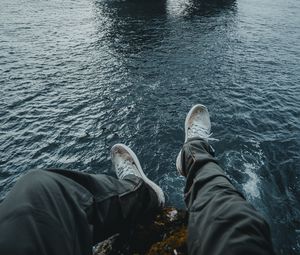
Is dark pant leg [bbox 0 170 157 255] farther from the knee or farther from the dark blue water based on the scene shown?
the dark blue water

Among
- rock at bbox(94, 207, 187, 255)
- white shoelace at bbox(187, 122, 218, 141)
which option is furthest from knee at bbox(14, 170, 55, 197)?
white shoelace at bbox(187, 122, 218, 141)

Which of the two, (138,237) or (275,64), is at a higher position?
(138,237)

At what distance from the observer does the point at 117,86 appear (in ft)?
43.3

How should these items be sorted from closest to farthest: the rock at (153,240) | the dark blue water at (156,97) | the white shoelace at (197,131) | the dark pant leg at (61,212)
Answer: the dark pant leg at (61,212) < the rock at (153,240) < the white shoelace at (197,131) < the dark blue water at (156,97)

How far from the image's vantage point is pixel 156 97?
12289mm

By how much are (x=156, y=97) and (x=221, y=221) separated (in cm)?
935

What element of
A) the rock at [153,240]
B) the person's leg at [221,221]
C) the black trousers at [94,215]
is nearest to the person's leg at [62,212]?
the black trousers at [94,215]

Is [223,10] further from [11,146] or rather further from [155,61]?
[11,146]

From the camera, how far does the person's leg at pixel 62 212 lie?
2.55 m

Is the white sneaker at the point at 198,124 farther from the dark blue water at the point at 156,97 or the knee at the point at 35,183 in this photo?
the knee at the point at 35,183

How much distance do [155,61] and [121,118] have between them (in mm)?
6158

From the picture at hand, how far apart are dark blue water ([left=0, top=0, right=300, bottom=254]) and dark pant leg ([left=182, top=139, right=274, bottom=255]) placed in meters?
3.31

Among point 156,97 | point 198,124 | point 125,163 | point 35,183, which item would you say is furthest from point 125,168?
point 156,97

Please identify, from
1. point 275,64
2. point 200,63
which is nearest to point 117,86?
point 200,63
